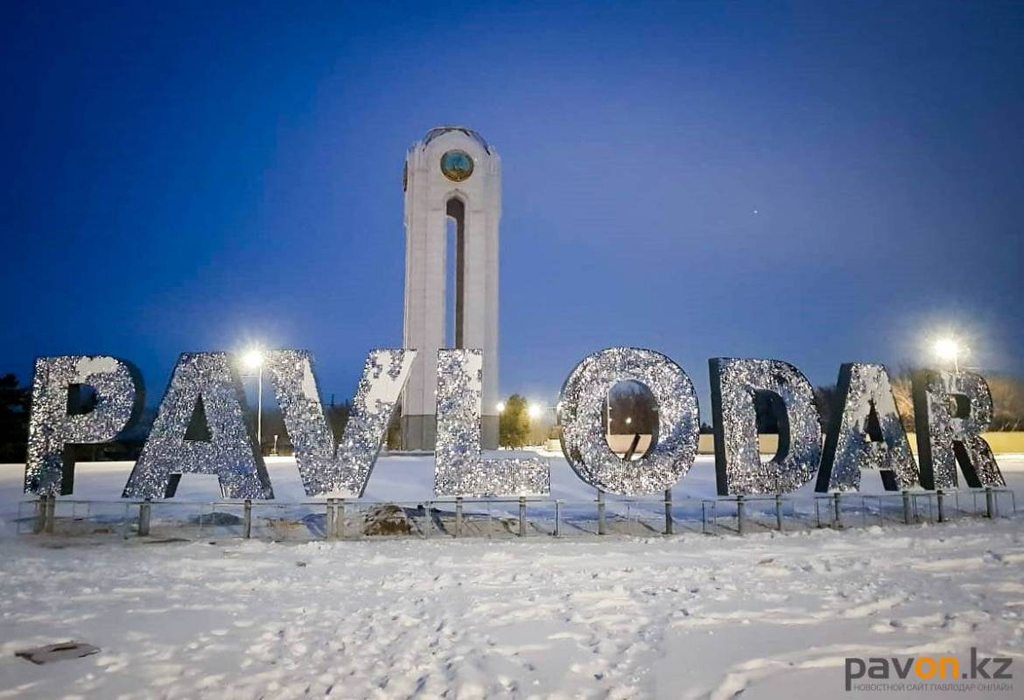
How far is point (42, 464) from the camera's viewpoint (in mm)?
14734

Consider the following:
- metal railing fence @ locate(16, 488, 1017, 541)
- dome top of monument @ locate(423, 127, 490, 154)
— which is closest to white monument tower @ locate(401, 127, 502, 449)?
dome top of monument @ locate(423, 127, 490, 154)

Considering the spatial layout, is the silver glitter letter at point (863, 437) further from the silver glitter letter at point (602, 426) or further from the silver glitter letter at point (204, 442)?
the silver glitter letter at point (204, 442)

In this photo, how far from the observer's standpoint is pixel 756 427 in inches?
605

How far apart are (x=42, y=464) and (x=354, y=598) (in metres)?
10.2

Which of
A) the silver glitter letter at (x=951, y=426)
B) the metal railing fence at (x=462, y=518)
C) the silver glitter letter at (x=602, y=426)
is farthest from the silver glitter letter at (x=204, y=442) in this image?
the silver glitter letter at (x=951, y=426)

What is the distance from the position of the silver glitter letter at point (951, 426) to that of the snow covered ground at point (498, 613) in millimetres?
2900

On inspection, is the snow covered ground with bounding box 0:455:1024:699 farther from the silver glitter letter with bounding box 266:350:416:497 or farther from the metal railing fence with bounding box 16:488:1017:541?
the silver glitter letter with bounding box 266:350:416:497

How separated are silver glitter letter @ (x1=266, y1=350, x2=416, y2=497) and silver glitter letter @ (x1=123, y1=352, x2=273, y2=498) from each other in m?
0.89

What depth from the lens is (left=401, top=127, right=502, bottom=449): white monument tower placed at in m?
49.4

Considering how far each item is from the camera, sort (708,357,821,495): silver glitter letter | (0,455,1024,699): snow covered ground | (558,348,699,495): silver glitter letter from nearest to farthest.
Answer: (0,455,1024,699): snow covered ground, (558,348,699,495): silver glitter letter, (708,357,821,495): silver glitter letter

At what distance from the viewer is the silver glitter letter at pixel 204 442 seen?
14477 millimetres

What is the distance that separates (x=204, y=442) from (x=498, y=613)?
9428mm

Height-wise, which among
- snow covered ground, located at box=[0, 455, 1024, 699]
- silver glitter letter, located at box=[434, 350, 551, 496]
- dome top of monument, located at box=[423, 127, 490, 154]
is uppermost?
dome top of monument, located at box=[423, 127, 490, 154]

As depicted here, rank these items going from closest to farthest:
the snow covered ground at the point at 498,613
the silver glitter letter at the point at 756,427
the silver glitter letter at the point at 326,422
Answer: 1. the snow covered ground at the point at 498,613
2. the silver glitter letter at the point at 326,422
3. the silver glitter letter at the point at 756,427
